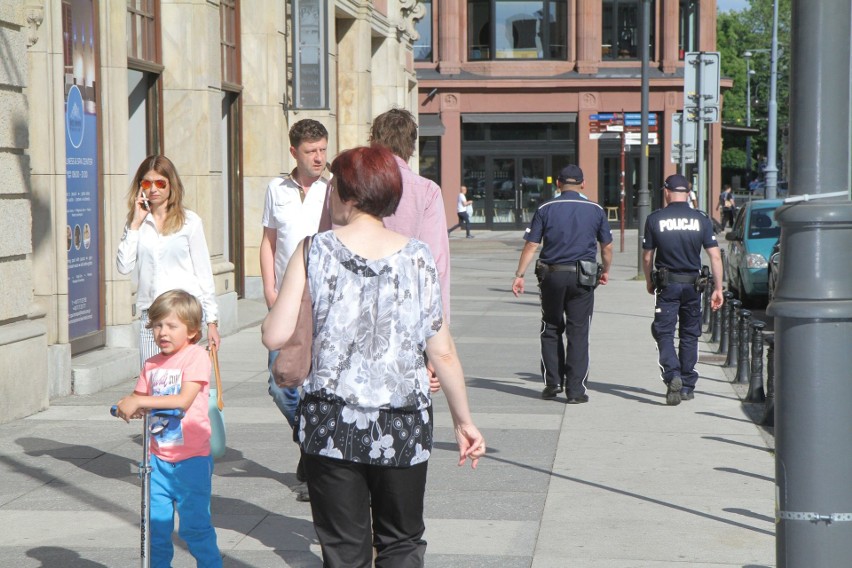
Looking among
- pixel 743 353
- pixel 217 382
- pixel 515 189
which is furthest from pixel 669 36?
pixel 217 382

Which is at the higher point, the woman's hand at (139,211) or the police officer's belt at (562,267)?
the woman's hand at (139,211)

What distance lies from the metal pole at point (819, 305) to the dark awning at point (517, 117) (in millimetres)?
43144

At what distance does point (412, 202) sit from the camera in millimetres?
5473

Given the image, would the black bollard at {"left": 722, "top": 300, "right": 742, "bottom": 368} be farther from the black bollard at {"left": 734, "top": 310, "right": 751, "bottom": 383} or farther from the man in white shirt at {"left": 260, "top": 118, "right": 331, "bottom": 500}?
the man in white shirt at {"left": 260, "top": 118, "right": 331, "bottom": 500}

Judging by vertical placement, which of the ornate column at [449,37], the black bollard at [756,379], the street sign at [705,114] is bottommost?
the black bollard at [756,379]

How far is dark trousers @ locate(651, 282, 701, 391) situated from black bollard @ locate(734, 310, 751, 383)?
102 cm

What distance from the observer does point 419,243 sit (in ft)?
13.2

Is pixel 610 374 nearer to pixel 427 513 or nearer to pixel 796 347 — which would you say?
pixel 427 513

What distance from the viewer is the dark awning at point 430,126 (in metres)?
44.8

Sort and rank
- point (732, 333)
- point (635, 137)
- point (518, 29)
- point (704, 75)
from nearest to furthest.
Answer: point (732, 333) → point (704, 75) → point (635, 137) → point (518, 29)

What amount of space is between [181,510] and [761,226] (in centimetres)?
1589

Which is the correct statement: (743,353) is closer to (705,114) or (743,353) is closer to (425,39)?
(705,114)

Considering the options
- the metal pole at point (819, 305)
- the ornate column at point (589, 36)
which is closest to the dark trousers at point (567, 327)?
the metal pole at point (819, 305)

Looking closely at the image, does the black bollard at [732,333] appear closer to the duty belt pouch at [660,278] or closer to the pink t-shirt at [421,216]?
the duty belt pouch at [660,278]
